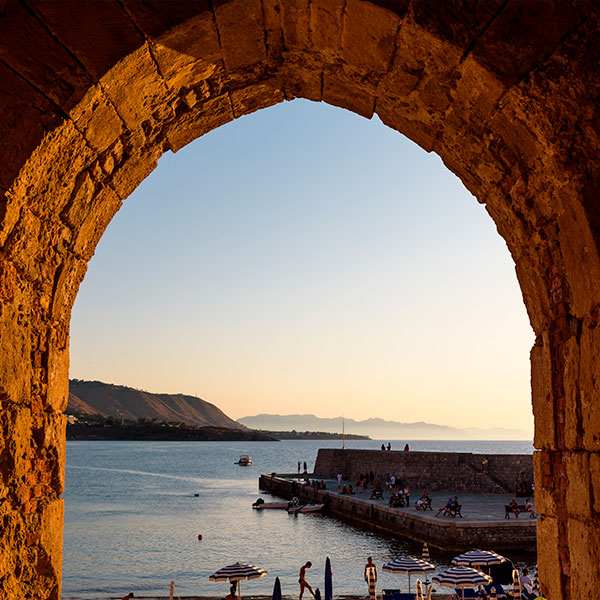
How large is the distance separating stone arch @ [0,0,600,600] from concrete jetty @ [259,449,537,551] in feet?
75.3

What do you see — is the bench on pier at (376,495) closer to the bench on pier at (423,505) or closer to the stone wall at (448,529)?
the stone wall at (448,529)

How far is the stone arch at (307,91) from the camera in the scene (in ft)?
11.5

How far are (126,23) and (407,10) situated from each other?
1.55 meters

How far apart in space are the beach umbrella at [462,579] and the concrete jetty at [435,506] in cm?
1140

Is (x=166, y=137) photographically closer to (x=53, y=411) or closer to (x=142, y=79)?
(x=142, y=79)

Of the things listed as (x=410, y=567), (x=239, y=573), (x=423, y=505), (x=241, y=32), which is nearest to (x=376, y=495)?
(x=423, y=505)

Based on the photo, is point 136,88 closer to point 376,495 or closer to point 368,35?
point 368,35

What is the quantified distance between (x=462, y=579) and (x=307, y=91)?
1263 centimetres

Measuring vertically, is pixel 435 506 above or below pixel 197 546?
above

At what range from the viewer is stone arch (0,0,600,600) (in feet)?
11.5

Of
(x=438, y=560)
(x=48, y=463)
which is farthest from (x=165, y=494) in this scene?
(x=48, y=463)

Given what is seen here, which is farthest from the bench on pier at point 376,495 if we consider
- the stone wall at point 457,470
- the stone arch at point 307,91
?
the stone arch at point 307,91

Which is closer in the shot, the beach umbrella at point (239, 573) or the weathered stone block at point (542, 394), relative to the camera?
the weathered stone block at point (542, 394)

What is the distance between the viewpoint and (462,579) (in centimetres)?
1415
